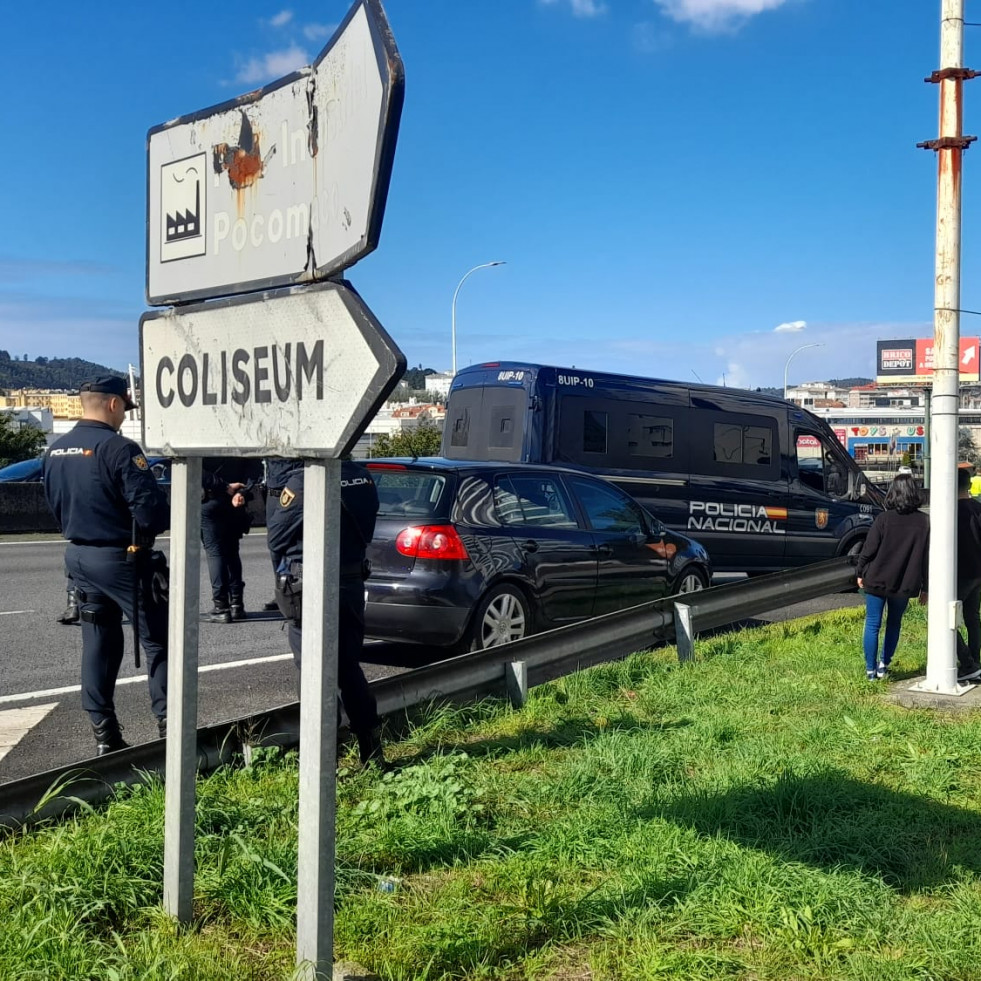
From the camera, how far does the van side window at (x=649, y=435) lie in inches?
557

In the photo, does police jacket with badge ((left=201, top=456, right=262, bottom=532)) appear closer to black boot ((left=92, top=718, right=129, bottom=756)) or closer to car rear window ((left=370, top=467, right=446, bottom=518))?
car rear window ((left=370, top=467, right=446, bottom=518))

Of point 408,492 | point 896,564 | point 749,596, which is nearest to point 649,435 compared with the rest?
point 749,596

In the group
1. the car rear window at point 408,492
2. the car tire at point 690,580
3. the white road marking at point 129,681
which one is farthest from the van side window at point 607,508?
the white road marking at point 129,681

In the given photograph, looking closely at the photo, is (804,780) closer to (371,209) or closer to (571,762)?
(571,762)

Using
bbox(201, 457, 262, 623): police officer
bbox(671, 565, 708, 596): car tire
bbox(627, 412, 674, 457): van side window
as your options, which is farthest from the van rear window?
bbox(671, 565, 708, 596): car tire

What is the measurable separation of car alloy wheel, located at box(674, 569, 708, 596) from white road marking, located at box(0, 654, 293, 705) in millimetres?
3485

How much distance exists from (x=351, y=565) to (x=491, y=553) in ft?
10.6

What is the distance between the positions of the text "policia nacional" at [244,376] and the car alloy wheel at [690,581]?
23.9 ft

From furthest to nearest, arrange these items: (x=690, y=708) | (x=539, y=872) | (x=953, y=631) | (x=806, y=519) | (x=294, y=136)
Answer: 1. (x=806, y=519)
2. (x=953, y=631)
3. (x=690, y=708)
4. (x=539, y=872)
5. (x=294, y=136)

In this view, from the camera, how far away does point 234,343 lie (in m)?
3.13

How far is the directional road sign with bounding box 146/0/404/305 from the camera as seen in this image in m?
2.64

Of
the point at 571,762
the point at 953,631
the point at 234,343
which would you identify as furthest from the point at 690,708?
the point at 234,343

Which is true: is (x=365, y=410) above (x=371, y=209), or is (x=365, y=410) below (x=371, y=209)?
below

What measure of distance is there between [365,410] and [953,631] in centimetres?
559
